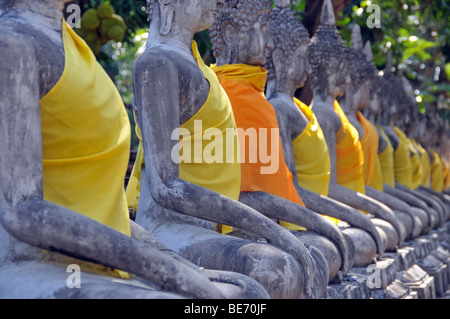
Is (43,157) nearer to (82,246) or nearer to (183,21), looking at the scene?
(82,246)

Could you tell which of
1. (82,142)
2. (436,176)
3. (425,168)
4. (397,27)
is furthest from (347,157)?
(436,176)

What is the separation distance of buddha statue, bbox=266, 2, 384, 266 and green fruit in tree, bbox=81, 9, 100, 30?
218 cm

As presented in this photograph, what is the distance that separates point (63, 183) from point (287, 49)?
10.7ft

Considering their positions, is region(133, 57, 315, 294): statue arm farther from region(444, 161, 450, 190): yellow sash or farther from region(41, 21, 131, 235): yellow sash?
region(444, 161, 450, 190): yellow sash

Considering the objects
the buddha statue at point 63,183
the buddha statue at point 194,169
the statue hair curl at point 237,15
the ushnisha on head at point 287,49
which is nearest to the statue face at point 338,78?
the ushnisha on head at point 287,49

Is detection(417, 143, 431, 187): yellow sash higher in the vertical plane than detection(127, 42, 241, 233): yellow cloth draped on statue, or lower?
lower

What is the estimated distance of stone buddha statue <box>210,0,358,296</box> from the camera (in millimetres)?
4820

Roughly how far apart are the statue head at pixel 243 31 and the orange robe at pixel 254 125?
9cm

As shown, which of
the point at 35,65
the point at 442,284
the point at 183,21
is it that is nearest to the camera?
the point at 35,65

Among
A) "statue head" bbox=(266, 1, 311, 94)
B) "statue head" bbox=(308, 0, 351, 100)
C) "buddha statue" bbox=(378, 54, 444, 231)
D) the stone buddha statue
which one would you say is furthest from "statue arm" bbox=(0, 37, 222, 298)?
"buddha statue" bbox=(378, 54, 444, 231)

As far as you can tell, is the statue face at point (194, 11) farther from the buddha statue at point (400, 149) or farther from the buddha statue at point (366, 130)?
the buddha statue at point (400, 149)
